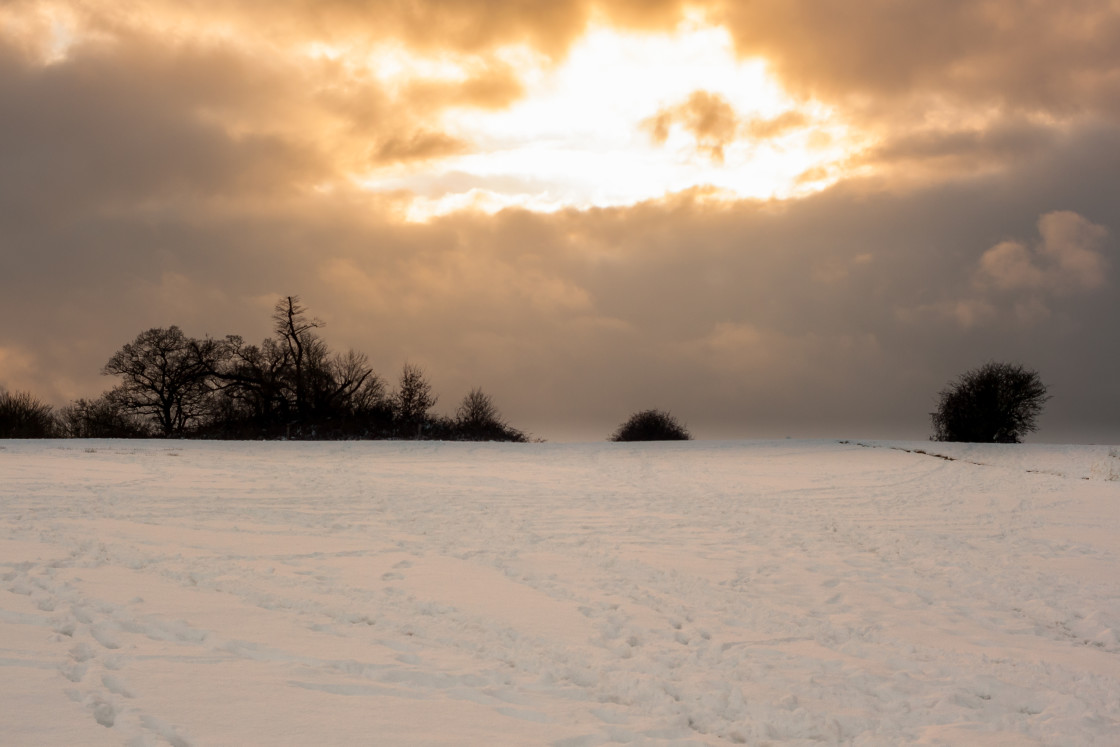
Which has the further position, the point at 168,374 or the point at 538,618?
the point at 168,374

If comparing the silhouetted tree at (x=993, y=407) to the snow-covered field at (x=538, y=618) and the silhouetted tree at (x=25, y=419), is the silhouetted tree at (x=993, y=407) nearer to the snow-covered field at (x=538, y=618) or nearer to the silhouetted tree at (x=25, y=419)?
the snow-covered field at (x=538, y=618)

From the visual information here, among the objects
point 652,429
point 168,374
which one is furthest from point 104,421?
point 652,429

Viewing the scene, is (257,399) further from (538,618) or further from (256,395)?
(538,618)

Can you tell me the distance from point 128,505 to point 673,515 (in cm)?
849

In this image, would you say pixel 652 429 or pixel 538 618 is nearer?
pixel 538 618

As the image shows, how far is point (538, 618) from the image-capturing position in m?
7.17

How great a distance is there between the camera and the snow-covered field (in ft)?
15.9

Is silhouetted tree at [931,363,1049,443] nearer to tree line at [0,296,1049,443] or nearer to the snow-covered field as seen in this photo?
tree line at [0,296,1049,443]

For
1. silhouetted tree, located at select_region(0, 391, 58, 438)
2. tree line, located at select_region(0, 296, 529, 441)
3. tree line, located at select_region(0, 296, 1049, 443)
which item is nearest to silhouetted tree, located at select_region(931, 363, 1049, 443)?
tree line, located at select_region(0, 296, 1049, 443)

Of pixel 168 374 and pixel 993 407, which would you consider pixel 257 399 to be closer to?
pixel 168 374

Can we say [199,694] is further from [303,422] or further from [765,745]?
[303,422]

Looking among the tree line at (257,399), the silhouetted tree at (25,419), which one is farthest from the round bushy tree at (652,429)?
the silhouetted tree at (25,419)

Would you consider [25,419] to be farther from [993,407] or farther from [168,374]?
[993,407]

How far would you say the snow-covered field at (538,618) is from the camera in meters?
4.84
